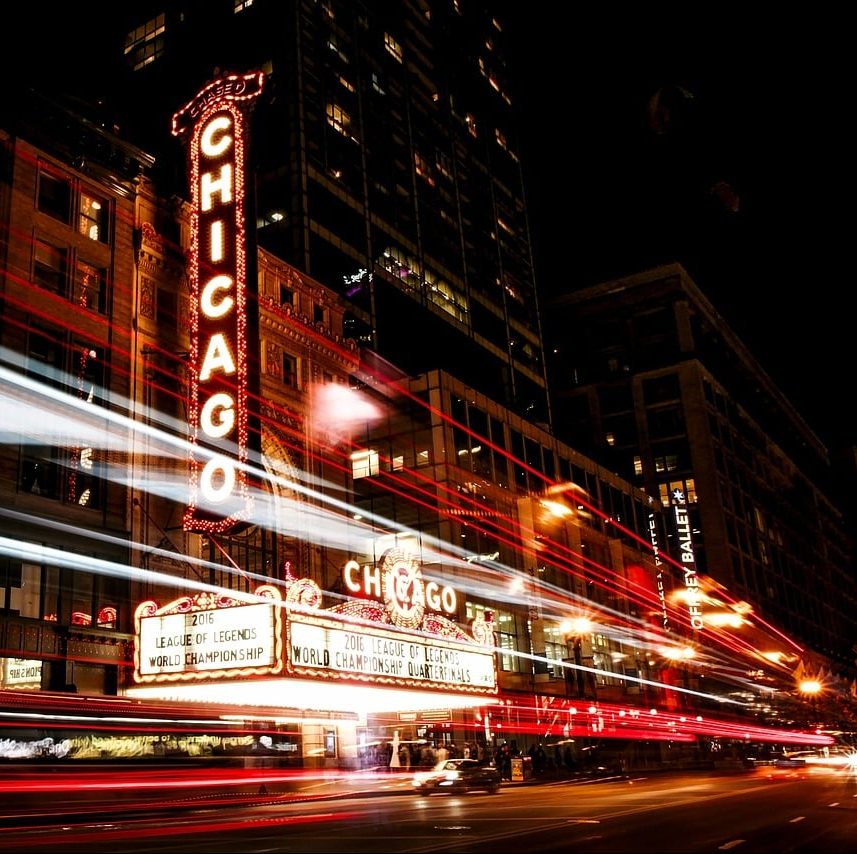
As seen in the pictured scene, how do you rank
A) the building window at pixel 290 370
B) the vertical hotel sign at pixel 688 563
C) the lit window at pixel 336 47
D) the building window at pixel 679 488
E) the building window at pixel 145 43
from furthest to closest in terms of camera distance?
the building window at pixel 679 488 → the vertical hotel sign at pixel 688 563 → the building window at pixel 145 43 → the lit window at pixel 336 47 → the building window at pixel 290 370

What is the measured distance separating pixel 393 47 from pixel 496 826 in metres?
72.8

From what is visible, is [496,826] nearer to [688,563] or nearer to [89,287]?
[89,287]

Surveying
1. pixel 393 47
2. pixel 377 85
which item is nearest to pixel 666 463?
pixel 393 47

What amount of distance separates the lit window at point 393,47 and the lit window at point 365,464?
4040cm

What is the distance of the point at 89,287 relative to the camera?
3023 centimetres

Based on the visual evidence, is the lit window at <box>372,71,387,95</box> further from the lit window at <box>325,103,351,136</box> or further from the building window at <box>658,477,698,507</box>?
the building window at <box>658,477,698,507</box>

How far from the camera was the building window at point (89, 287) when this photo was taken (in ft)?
97.2

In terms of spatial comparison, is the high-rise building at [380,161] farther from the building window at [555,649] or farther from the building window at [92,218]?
the building window at [555,649]

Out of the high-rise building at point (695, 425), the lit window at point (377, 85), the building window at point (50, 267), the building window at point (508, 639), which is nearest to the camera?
the building window at point (50, 267)

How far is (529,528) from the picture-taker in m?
56.7

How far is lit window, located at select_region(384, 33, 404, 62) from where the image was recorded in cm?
7671

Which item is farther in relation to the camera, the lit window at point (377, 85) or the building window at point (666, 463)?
the building window at point (666, 463)

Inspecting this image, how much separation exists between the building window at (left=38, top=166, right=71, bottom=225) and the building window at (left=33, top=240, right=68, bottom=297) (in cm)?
118

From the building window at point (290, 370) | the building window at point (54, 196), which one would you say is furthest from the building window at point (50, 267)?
the building window at point (290, 370)
